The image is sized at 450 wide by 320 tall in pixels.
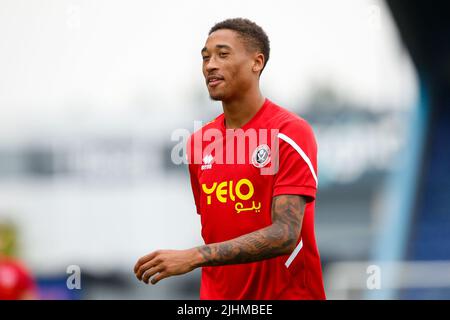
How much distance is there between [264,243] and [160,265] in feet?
1.43

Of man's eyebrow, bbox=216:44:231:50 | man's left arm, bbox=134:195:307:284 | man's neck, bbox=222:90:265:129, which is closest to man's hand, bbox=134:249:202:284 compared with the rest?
man's left arm, bbox=134:195:307:284

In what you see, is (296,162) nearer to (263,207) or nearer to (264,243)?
(263,207)

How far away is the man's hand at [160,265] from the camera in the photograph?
9.66 ft

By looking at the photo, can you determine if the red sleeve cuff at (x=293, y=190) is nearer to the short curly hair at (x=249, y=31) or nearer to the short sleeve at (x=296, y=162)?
the short sleeve at (x=296, y=162)

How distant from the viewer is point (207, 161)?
3566 millimetres

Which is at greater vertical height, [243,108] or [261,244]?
[243,108]

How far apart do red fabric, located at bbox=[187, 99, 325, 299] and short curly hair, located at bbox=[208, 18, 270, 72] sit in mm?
289

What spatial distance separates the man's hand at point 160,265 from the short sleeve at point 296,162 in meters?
0.50

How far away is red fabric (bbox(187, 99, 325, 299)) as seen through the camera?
10.9ft

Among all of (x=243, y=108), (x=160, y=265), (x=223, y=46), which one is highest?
(x=223, y=46)

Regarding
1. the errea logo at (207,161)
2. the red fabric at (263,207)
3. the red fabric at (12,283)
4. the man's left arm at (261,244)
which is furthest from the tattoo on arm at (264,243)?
the red fabric at (12,283)

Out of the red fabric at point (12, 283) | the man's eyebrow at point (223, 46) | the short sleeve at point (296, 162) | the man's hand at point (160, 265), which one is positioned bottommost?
the red fabric at point (12, 283)

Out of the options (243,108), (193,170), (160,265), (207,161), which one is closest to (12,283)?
(193,170)

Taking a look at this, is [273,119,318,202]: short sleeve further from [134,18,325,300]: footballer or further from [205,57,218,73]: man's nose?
[205,57,218,73]: man's nose
